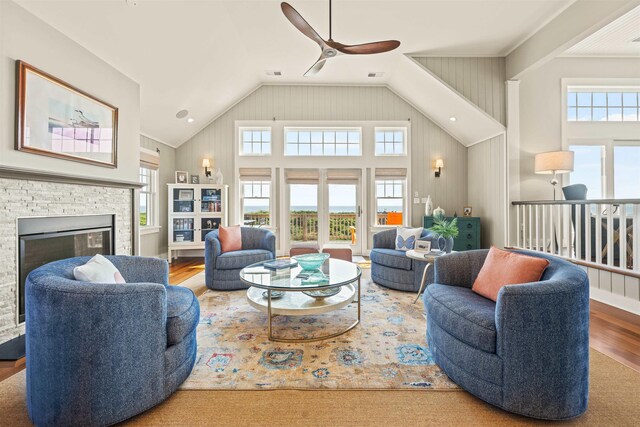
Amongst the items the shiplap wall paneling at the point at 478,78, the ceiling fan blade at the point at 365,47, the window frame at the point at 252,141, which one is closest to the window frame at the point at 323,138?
the window frame at the point at 252,141

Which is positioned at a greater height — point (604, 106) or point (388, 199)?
point (604, 106)

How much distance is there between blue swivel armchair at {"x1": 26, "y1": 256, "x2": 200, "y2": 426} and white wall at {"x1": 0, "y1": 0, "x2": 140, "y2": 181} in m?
1.71

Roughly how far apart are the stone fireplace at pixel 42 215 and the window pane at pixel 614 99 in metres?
7.79

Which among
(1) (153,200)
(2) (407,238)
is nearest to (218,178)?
(1) (153,200)

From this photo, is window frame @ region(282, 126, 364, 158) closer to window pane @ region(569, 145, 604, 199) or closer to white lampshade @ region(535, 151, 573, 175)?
white lampshade @ region(535, 151, 573, 175)

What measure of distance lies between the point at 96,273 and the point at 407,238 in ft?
11.0

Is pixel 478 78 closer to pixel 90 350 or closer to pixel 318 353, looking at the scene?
pixel 318 353

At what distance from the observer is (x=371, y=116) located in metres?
5.92

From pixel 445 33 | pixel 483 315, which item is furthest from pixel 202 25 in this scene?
pixel 483 315

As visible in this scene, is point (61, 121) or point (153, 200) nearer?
point (61, 121)

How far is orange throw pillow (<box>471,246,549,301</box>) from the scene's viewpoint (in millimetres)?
1806

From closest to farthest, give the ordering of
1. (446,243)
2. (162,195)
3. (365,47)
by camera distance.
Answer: (365,47) < (446,243) < (162,195)

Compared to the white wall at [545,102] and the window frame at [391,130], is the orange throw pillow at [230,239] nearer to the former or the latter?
the window frame at [391,130]

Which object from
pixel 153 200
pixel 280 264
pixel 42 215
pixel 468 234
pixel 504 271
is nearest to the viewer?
pixel 504 271
